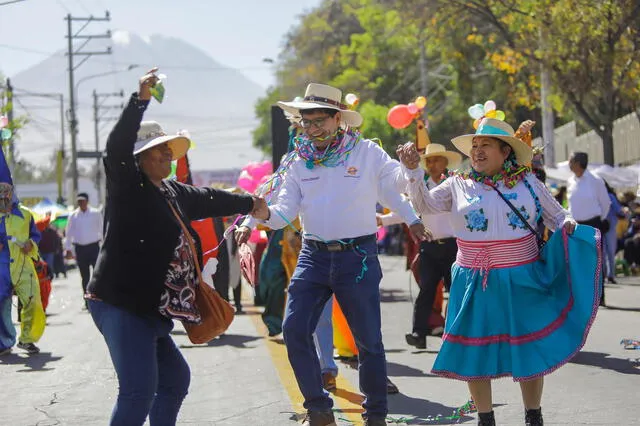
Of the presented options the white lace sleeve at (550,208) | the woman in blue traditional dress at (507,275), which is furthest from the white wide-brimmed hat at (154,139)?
the white lace sleeve at (550,208)

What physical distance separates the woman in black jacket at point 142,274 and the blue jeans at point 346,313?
54.1 inches

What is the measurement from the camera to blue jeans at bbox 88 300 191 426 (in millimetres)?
5777

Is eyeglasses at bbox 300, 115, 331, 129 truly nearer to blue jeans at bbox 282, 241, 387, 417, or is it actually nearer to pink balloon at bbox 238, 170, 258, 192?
blue jeans at bbox 282, 241, 387, 417

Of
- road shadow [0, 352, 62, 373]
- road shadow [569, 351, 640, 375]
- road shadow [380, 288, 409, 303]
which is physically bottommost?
road shadow [380, 288, 409, 303]

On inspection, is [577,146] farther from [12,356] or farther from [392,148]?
[12,356]

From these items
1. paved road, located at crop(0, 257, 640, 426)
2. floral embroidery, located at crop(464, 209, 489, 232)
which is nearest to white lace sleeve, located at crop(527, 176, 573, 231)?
floral embroidery, located at crop(464, 209, 489, 232)

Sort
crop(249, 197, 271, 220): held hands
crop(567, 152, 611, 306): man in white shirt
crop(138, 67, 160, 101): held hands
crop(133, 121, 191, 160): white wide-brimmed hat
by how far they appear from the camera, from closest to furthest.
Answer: crop(138, 67, 160, 101): held hands < crop(133, 121, 191, 160): white wide-brimmed hat < crop(249, 197, 271, 220): held hands < crop(567, 152, 611, 306): man in white shirt

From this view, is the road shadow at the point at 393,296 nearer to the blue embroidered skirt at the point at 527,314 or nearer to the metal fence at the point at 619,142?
the blue embroidered skirt at the point at 527,314

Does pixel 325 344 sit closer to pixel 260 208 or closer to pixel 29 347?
pixel 260 208

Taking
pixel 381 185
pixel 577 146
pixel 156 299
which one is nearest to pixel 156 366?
pixel 156 299

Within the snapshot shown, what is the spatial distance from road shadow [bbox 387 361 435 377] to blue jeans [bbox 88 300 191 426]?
13.8 feet

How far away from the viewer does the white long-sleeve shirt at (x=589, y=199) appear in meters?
15.8

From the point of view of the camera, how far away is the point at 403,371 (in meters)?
10.3

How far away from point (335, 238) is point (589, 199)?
356 inches
